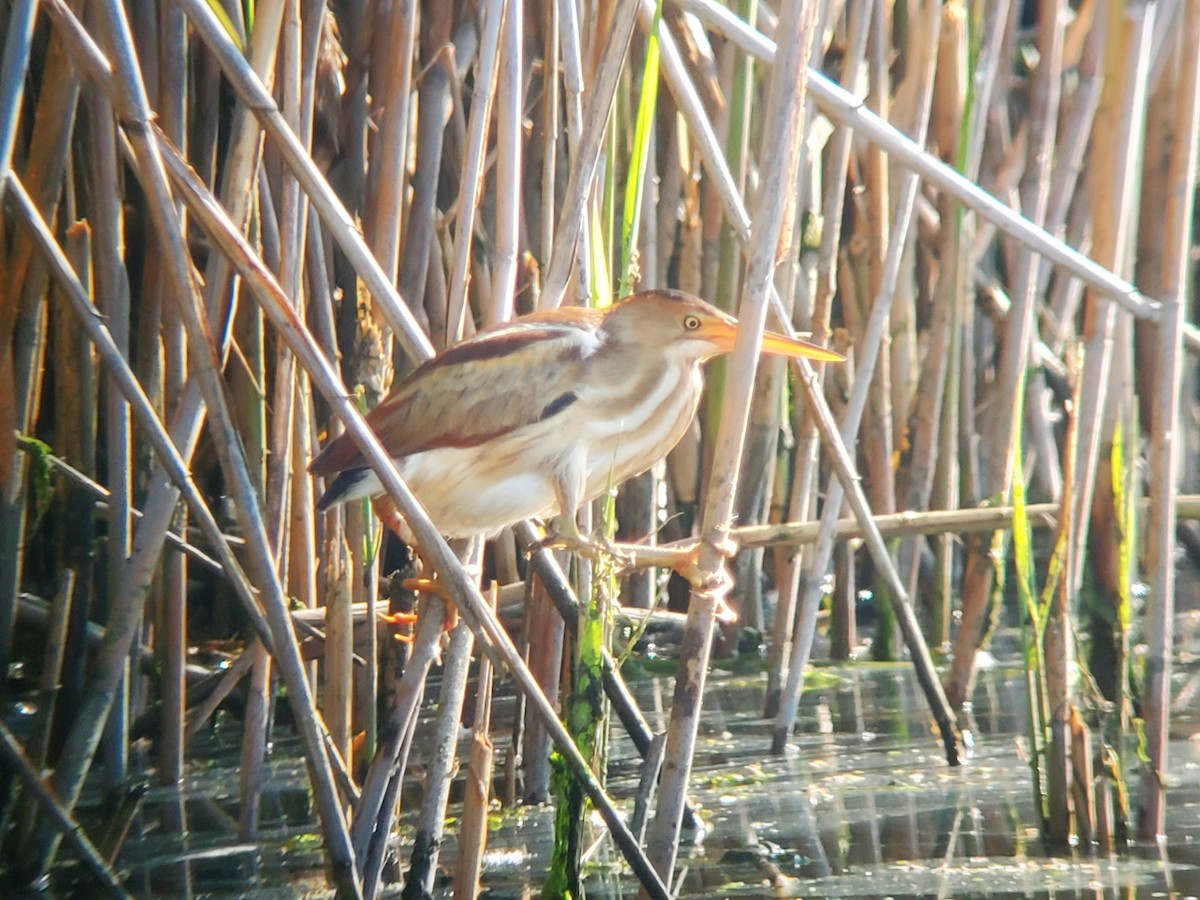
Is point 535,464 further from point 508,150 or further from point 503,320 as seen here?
point 508,150

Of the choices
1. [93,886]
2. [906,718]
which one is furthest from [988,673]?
[93,886]

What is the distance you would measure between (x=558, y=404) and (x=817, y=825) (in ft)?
3.20

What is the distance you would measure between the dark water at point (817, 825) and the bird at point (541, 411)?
66cm

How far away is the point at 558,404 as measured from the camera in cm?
248

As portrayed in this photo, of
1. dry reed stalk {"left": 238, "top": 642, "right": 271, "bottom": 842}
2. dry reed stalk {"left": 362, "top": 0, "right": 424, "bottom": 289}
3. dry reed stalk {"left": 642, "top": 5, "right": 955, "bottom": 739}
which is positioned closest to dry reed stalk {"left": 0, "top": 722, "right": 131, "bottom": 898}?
dry reed stalk {"left": 238, "top": 642, "right": 271, "bottom": 842}

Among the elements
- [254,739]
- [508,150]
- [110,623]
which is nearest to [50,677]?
[110,623]

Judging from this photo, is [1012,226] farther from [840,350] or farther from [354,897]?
[354,897]

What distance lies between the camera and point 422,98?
115 inches

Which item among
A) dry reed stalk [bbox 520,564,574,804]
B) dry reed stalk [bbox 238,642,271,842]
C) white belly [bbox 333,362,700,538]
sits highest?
white belly [bbox 333,362,700,538]

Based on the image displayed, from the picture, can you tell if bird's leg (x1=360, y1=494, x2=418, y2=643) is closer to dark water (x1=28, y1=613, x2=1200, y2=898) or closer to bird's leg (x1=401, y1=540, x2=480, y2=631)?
bird's leg (x1=401, y1=540, x2=480, y2=631)

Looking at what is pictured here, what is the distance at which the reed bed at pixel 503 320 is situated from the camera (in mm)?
2080

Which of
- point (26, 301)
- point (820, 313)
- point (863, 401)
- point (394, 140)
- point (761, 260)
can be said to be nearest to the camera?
point (761, 260)

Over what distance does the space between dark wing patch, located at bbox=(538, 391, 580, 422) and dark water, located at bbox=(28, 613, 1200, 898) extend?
79 cm

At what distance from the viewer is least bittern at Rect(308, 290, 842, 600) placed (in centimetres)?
240
